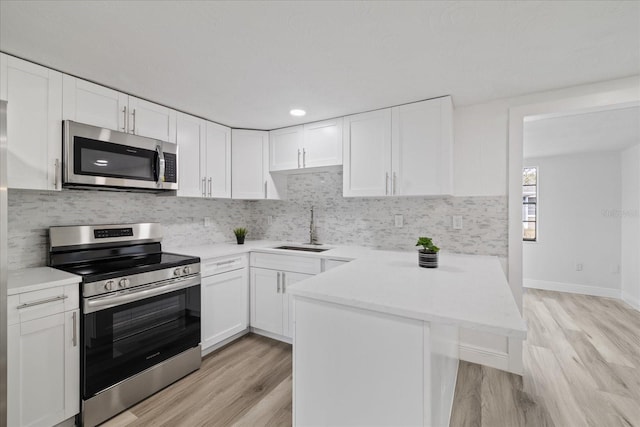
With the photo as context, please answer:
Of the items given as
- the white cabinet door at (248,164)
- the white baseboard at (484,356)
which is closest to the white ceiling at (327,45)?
the white cabinet door at (248,164)

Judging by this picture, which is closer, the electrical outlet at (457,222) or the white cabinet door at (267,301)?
the electrical outlet at (457,222)

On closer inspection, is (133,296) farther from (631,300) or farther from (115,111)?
(631,300)

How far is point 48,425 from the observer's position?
165 centimetres

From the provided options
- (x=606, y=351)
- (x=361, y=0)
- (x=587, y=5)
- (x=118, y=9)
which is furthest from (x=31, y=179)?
(x=606, y=351)

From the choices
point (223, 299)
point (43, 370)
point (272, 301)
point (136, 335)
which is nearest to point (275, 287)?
point (272, 301)

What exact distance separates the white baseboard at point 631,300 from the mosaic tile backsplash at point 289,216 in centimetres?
332

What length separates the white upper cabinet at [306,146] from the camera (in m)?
2.90

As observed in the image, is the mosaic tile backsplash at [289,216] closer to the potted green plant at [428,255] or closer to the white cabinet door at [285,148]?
the white cabinet door at [285,148]

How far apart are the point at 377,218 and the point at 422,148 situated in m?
0.86

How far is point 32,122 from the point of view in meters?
1.82

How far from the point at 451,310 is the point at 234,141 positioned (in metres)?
2.80

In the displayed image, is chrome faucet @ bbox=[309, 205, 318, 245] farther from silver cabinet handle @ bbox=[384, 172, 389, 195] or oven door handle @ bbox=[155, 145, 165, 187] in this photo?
oven door handle @ bbox=[155, 145, 165, 187]

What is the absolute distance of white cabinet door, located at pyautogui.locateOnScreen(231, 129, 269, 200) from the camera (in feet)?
10.5

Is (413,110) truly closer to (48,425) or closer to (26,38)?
(26,38)
